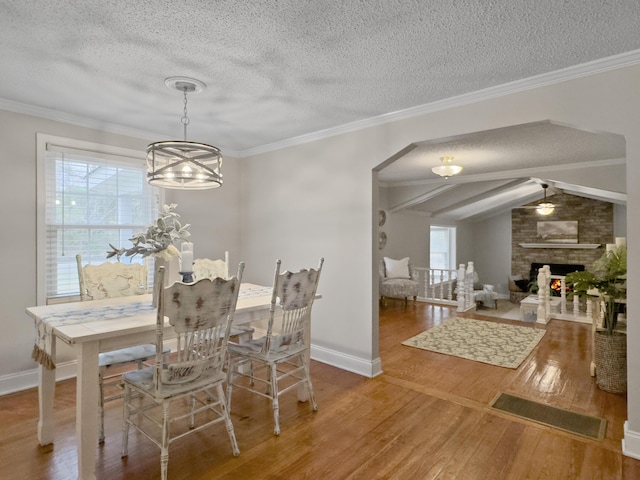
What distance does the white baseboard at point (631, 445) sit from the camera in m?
2.12

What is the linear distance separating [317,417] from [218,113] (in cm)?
274

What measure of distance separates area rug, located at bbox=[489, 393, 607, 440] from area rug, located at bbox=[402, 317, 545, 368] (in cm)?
86

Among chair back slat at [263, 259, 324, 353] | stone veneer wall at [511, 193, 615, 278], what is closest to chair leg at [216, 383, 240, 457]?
chair back slat at [263, 259, 324, 353]

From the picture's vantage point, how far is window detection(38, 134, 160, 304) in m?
3.22

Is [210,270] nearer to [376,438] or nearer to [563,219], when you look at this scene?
[376,438]

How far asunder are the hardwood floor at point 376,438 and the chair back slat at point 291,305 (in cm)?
56

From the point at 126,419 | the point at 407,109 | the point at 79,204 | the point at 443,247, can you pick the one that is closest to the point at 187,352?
the point at 126,419

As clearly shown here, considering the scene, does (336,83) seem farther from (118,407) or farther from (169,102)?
(118,407)

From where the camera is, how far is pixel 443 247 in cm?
997

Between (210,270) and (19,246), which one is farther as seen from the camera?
(210,270)

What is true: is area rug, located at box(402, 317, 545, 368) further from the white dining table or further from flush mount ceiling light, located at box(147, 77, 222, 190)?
flush mount ceiling light, located at box(147, 77, 222, 190)

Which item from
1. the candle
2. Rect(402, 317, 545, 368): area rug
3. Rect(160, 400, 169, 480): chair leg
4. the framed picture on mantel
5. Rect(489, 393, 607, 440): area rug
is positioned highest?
the framed picture on mantel

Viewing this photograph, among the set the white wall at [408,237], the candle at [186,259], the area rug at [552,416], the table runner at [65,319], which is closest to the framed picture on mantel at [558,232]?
the white wall at [408,237]

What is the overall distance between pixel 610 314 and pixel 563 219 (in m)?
7.40
